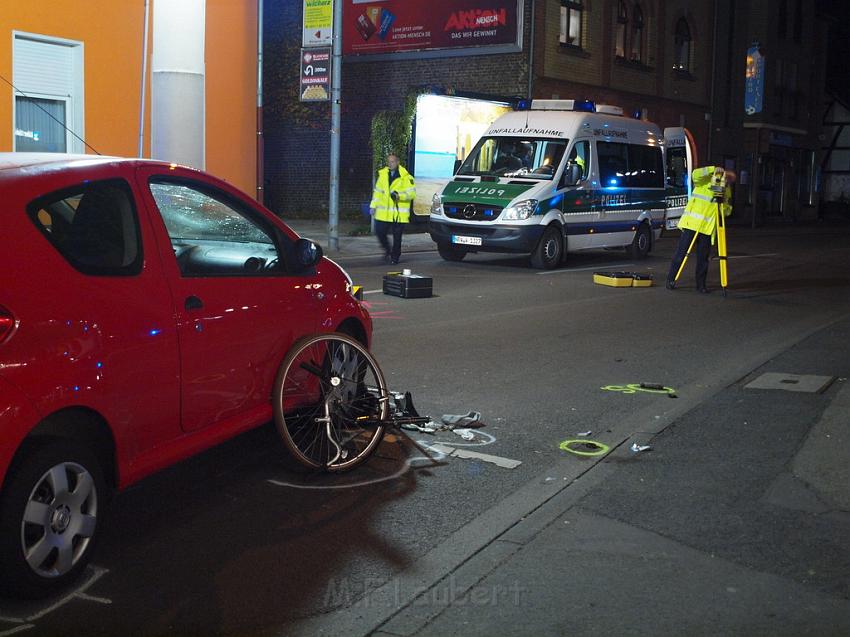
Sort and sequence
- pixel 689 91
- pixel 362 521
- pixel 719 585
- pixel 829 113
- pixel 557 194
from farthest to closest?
1. pixel 829 113
2. pixel 689 91
3. pixel 557 194
4. pixel 362 521
5. pixel 719 585

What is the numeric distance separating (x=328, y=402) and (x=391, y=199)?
13.1m

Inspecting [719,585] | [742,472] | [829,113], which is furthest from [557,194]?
[829,113]

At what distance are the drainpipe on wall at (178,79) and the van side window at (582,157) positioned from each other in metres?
9.17

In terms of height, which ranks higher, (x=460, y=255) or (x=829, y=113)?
(x=829, y=113)

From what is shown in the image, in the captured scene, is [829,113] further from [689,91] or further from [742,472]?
[742,472]

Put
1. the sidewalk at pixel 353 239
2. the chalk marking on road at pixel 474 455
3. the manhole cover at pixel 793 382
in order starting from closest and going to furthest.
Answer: the chalk marking on road at pixel 474 455
the manhole cover at pixel 793 382
the sidewalk at pixel 353 239

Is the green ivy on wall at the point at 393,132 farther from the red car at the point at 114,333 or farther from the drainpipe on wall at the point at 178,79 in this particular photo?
the red car at the point at 114,333

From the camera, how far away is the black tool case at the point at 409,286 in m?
13.8

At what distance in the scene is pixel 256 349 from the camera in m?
5.45

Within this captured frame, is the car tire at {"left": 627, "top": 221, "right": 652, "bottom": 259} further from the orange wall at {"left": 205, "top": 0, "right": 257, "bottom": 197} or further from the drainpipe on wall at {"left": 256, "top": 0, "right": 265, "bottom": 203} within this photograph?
the orange wall at {"left": 205, "top": 0, "right": 257, "bottom": 197}

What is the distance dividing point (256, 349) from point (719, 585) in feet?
8.08

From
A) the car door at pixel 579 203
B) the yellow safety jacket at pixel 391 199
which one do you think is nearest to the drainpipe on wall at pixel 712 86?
the car door at pixel 579 203

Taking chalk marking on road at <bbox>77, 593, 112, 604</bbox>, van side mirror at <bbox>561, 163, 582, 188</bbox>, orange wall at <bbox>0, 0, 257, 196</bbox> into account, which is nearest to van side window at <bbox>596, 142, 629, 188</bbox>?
van side mirror at <bbox>561, 163, 582, 188</bbox>

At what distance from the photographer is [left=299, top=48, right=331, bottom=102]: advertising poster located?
20797 mm
